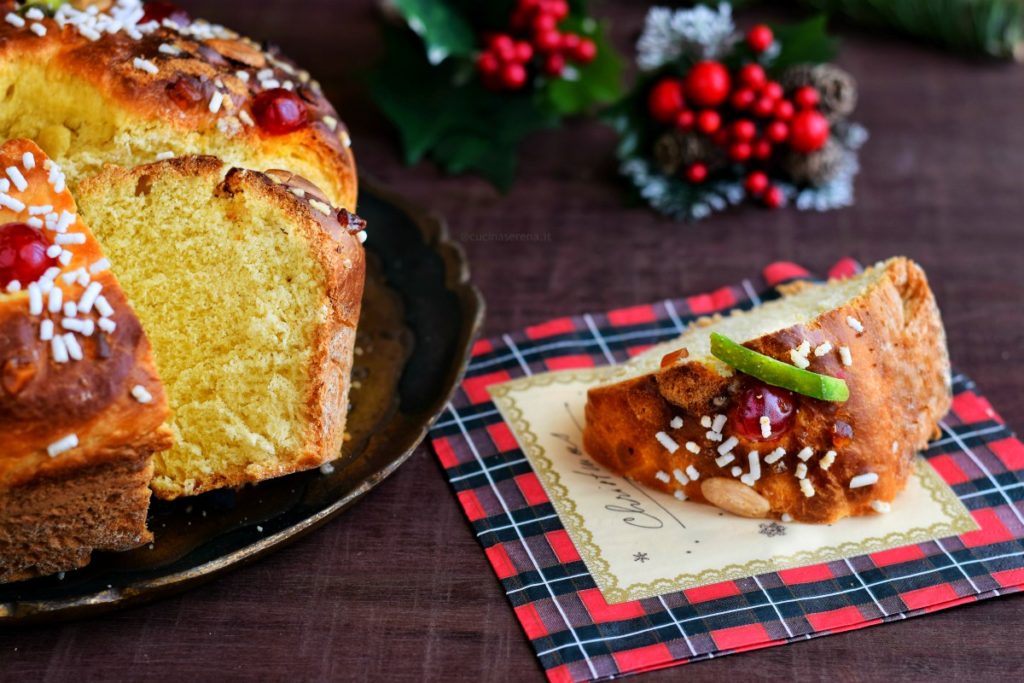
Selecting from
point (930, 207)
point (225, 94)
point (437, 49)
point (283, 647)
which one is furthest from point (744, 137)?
point (283, 647)

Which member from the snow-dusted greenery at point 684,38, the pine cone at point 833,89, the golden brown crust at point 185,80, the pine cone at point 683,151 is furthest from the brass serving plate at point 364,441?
the pine cone at point 833,89

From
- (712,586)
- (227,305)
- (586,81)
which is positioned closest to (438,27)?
(586,81)

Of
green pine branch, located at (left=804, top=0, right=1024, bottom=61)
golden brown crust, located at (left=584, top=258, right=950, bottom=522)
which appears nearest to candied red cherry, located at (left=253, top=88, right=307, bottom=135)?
golden brown crust, located at (left=584, top=258, right=950, bottom=522)

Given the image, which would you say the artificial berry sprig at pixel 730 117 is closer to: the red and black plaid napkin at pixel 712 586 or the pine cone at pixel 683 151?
the pine cone at pixel 683 151

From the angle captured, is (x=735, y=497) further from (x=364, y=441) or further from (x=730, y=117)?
(x=730, y=117)

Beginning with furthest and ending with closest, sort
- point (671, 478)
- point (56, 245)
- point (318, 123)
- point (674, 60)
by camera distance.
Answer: point (674, 60), point (318, 123), point (671, 478), point (56, 245)

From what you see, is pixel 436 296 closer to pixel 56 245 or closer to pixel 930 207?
pixel 56 245
